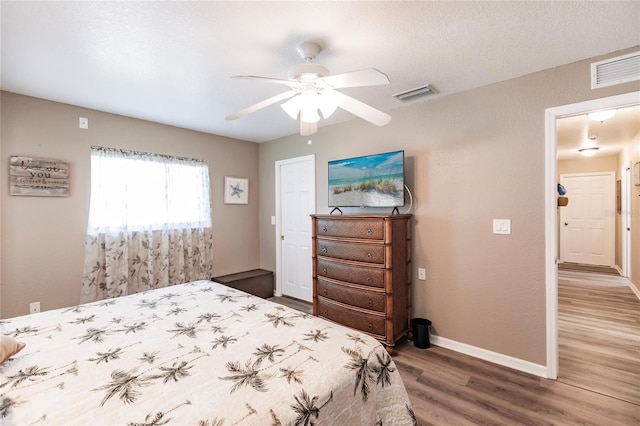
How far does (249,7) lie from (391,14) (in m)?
0.78

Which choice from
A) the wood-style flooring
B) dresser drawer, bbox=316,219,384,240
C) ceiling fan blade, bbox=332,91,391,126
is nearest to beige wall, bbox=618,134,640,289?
the wood-style flooring

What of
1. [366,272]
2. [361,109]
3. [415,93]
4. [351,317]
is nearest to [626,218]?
[415,93]

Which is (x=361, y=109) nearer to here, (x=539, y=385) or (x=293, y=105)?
(x=293, y=105)

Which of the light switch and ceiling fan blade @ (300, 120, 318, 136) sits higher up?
ceiling fan blade @ (300, 120, 318, 136)

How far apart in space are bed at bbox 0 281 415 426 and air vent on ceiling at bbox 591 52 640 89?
2.43 meters

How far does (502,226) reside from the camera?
2.46 m

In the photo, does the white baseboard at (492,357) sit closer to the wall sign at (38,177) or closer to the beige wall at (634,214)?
the beige wall at (634,214)

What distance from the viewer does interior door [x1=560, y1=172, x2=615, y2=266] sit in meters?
5.89

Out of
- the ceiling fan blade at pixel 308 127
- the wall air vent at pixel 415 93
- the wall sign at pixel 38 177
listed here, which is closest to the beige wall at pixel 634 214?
the wall air vent at pixel 415 93

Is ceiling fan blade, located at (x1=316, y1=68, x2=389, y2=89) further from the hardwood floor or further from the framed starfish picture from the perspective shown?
the framed starfish picture

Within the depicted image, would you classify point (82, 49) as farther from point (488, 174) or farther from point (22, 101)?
point (488, 174)

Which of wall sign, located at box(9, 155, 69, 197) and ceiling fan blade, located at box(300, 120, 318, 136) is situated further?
wall sign, located at box(9, 155, 69, 197)

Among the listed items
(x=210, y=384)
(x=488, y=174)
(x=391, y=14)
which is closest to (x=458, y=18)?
(x=391, y=14)

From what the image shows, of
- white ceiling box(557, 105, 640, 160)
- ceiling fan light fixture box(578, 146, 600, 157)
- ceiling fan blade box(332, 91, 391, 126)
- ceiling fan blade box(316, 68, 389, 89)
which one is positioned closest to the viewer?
ceiling fan blade box(316, 68, 389, 89)
